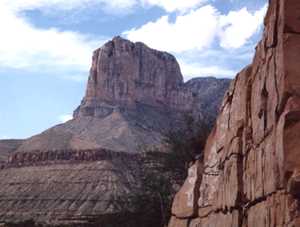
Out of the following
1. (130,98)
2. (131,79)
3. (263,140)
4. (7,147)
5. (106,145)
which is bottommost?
(263,140)

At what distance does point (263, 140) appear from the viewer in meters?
10.5

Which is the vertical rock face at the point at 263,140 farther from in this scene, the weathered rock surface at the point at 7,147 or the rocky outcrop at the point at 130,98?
the weathered rock surface at the point at 7,147

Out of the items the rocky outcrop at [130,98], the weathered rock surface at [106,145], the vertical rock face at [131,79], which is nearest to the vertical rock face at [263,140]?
the weathered rock surface at [106,145]

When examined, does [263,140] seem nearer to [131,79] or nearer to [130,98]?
[130,98]

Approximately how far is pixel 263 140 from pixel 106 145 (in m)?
111

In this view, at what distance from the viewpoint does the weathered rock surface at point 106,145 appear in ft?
277

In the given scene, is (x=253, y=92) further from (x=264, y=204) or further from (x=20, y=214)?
(x=20, y=214)

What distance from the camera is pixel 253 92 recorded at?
11.8 m

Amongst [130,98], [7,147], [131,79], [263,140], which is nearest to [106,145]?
[7,147]

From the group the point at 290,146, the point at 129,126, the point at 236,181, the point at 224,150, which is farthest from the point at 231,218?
the point at 129,126

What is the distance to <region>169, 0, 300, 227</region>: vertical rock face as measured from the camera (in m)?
8.98

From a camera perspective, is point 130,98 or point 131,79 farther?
point 131,79

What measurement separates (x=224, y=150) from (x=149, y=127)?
4768 inches

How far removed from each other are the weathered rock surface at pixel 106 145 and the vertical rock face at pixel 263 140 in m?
18.9
